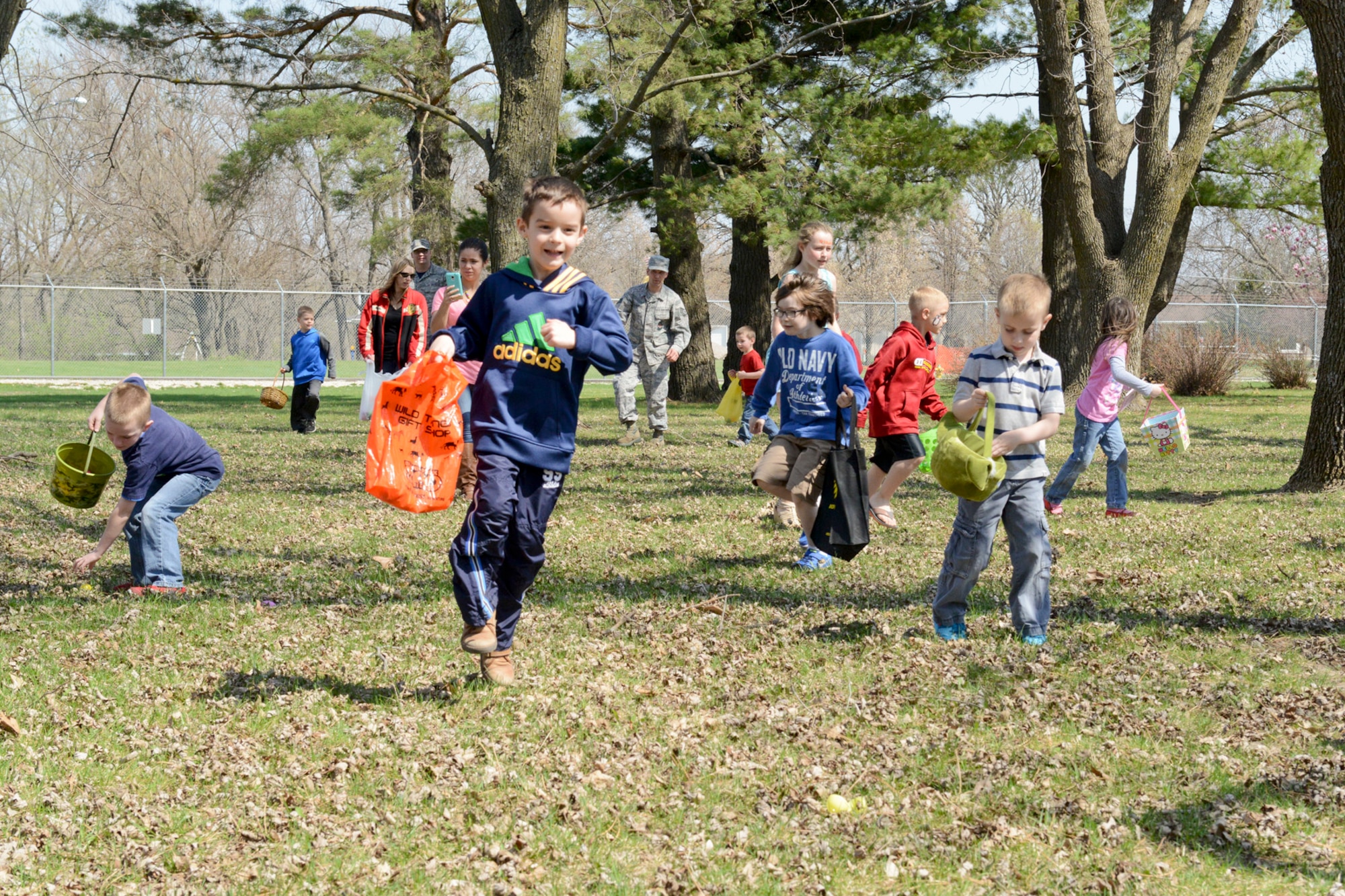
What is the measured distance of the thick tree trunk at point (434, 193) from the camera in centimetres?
2583

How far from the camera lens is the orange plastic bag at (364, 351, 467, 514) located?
15.6 feet

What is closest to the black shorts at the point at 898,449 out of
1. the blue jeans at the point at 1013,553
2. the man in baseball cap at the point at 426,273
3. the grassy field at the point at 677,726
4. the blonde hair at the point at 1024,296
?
the grassy field at the point at 677,726

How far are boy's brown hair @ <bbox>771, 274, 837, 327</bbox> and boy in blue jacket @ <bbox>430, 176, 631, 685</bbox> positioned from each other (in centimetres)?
237

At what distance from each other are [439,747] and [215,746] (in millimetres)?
749

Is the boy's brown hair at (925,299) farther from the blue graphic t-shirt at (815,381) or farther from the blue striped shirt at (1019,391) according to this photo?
the blue striped shirt at (1019,391)

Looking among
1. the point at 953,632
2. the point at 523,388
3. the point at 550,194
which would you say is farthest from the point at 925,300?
the point at 523,388

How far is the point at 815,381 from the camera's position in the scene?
6887 millimetres

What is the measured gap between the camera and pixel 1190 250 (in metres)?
58.5

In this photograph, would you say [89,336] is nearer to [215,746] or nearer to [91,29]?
[91,29]

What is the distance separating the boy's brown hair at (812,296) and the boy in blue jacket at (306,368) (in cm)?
988

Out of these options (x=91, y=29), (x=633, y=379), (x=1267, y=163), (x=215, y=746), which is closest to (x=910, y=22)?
(x=1267, y=163)

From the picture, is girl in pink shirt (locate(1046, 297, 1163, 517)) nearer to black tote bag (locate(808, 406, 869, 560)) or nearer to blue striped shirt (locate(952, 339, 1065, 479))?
black tote bag (locate(808, 406, 869, 560))

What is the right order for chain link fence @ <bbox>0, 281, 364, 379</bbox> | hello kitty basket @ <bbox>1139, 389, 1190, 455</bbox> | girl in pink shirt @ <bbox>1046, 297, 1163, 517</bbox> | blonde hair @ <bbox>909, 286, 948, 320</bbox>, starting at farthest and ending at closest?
chain link fence @ <bbox>0, 281, 364, 379</bbox>
hello kitty basket @ <bbox>1139, 389, 1190, 455</bbox>
girl in pink shirt @ <bbox>1046, 297, 1163, 517</bbox>
blonde hair @ <bbox>909, 286, 948, 320</bbox>

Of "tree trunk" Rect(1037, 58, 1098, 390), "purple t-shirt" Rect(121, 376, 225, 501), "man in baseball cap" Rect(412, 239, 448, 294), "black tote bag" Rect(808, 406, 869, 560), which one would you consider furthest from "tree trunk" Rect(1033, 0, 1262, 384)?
"purple t-shirt" Rect(121, 376, 225, 501)
